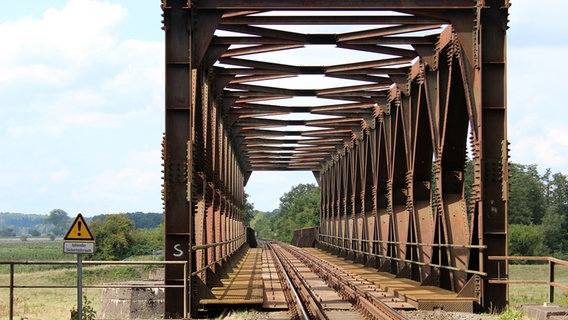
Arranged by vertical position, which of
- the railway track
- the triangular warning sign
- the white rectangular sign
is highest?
the triangular warning sign

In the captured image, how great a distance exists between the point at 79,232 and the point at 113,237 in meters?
A: 79.1

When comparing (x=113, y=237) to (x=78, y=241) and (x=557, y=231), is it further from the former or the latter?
(x=78, y=241)

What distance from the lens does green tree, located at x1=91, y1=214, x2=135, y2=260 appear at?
8869 centimetres

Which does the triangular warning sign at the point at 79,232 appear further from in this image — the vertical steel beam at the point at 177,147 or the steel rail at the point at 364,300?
the steel rail at the point at 364,300

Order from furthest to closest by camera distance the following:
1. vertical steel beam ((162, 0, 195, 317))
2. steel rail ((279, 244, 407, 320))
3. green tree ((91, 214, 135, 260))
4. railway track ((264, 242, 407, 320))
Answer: green tree ((91, 214, 135, 260)) < vertical steel beam ((162, 0, 195, 317)) < railway track ((264, 242, 407, 320)) < steel rail ((279, 244, 407, 320))

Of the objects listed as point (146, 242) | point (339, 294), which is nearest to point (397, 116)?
point (339, 294)

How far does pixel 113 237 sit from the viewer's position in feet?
292

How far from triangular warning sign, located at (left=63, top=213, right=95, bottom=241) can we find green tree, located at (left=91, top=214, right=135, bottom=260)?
249 feet

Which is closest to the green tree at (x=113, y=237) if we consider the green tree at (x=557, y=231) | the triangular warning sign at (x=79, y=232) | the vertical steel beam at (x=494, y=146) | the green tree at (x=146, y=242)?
the green tree at (x=146, y=242)

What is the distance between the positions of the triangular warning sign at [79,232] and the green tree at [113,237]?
76.0 m

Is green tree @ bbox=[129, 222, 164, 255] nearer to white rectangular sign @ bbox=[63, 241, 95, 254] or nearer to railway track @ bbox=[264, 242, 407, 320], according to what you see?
railway track @ bbox=[264, 242, 407, 320]

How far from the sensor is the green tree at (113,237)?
8869 centimetres

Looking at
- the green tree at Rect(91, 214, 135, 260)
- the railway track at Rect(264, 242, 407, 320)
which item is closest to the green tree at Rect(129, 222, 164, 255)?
the green tree at Rect(91, 214, 135, 260)

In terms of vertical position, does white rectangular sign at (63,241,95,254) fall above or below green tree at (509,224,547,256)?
above
